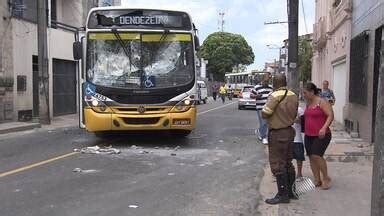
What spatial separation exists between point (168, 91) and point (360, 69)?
5962 mm

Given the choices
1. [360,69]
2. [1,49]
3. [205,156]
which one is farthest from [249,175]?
[1,49]

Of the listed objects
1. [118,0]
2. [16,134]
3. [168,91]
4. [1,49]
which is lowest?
[16,134]

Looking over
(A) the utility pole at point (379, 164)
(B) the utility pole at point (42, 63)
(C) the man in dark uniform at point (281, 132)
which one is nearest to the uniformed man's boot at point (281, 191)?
(C) the man in dark uniform at point (281, 132)

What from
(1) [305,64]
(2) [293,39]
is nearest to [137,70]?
(2) [293,39]

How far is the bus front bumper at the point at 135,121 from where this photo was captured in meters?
13.0

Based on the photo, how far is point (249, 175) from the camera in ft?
33.2

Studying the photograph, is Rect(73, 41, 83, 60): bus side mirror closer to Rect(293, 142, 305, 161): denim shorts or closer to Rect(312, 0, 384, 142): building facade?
Rect(293, 142, 305, 161): denim shorts

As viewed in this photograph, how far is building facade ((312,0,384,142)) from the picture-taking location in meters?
13.7

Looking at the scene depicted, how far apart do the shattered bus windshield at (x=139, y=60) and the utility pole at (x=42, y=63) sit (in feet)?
28.2

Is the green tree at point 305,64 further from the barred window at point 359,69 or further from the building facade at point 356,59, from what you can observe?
the barred window at point 359,69

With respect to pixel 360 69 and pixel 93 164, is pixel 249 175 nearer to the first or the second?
pixel 93 164

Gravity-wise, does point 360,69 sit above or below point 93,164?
above

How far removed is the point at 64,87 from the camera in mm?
27641

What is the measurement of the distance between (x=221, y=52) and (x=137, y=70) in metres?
80.7
